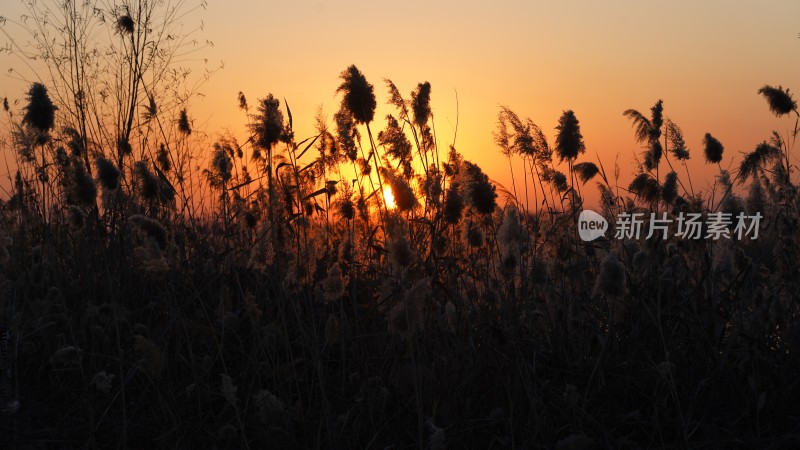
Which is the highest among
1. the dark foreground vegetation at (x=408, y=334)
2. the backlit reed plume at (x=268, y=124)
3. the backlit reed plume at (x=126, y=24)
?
the backlit reed plume at (x=126, y=24)

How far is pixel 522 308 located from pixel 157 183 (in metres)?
1.69

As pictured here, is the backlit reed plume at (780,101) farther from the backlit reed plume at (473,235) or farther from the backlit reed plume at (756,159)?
the backlit reed plume at (473,235)

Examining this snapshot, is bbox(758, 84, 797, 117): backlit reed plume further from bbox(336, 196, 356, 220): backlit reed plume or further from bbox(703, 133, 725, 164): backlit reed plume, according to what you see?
bbox(336, 196, 356, 220): backlit reed plume

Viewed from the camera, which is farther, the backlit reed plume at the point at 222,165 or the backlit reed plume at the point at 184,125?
the backlit reed plume at the point at 184,125

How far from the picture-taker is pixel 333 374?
11.2 feet
